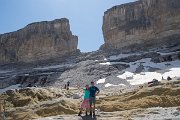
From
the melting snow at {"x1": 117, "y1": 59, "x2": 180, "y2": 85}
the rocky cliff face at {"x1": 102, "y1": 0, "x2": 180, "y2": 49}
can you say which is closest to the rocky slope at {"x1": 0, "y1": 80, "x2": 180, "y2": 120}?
the melting snow at {"x1": 117, "y1": 59, "x2": 180, "y2": 85}

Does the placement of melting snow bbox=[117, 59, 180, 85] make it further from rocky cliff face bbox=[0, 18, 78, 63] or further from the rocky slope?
rocky cliff face bbox=[0, 18, 78, 63]

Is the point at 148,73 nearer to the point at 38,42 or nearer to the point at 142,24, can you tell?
the point at 142,24

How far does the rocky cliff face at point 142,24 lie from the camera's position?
7950 centimetres

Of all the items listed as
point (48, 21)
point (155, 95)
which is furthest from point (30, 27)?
Answer: point (155, 95)

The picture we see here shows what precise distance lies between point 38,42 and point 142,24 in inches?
1059

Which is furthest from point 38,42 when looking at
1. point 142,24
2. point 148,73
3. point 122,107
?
point 122,107

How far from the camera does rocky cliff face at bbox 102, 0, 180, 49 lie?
7950 cm

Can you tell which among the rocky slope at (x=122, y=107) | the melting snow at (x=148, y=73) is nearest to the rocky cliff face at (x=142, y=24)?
the melting snow at (x=148, y=73)

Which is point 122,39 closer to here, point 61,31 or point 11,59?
point 61,31

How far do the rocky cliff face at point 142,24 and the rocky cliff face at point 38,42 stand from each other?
10178 mm

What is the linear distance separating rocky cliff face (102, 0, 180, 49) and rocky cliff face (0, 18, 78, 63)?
10.2m

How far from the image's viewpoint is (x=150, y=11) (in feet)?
279

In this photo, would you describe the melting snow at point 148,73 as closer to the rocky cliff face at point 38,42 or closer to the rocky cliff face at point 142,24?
the rocky cliff face at point 142,24

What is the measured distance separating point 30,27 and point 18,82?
3462 centimetres
